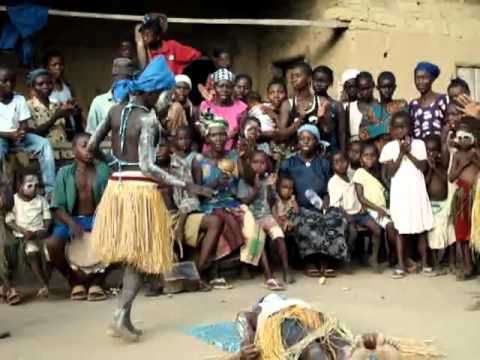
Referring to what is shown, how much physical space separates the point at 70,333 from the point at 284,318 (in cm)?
178

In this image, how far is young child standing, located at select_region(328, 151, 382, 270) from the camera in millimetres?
7172

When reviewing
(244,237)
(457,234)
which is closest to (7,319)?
(244,237)

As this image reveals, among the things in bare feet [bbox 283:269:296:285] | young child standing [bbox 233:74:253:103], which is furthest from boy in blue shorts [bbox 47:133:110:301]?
young child standing [bbox 233:74:253:103]

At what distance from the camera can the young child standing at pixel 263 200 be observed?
672cm

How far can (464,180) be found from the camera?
6852mm

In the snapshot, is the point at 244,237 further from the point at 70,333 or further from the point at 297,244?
the point at 70,333

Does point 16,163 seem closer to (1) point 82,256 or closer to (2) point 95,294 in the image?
(1) point 82,256

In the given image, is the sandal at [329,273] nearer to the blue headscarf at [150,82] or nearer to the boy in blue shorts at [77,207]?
the boy in blue shorts at [77,207]

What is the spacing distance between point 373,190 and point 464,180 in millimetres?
845

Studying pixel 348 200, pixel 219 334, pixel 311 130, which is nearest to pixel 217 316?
pixel 219 334

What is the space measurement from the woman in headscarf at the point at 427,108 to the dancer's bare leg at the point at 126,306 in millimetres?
3657

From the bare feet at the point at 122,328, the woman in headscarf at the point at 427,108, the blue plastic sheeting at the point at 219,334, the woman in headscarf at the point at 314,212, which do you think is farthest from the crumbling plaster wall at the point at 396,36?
the bare feet at the point at 122,328

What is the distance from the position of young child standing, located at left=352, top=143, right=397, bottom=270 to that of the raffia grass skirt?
291cm

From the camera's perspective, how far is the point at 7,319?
18.0ft
